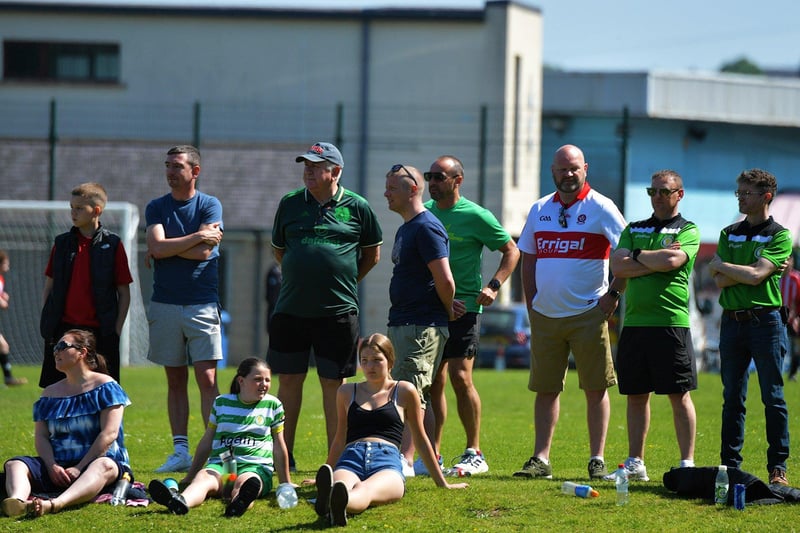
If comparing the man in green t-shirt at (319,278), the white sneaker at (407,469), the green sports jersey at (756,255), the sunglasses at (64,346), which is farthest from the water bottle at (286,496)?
the green sports jersey at (756,255)

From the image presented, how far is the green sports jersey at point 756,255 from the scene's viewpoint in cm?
795

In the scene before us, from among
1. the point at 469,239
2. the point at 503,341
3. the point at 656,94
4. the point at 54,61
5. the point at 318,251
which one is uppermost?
the point at 656,94

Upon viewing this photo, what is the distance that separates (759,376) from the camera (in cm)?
798

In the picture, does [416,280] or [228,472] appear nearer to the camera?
[228,472]

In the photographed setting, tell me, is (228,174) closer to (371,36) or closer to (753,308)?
(371,36)

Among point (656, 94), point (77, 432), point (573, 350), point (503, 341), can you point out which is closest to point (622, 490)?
point (573, 350)

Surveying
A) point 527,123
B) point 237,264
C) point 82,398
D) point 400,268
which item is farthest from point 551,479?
point 527,123

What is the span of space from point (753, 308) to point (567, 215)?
141 centimetres

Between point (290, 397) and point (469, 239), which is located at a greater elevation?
point (469, 239)

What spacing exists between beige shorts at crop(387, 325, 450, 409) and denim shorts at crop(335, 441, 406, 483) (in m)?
0.69

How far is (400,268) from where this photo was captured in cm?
823

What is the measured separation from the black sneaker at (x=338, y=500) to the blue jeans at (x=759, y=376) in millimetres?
2831

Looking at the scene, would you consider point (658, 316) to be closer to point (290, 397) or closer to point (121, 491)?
point (290, 397)

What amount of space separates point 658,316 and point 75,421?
12.7 feet
